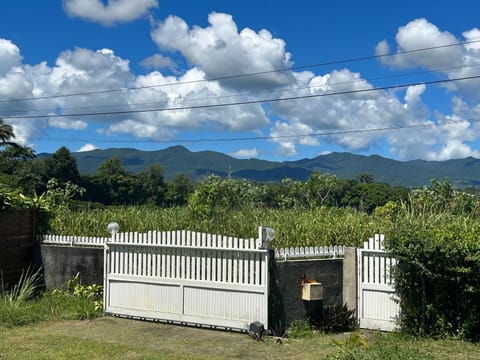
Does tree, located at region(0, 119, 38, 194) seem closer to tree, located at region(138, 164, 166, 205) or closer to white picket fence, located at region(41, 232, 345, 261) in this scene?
tree, located at region(138, 164, 166, 205)

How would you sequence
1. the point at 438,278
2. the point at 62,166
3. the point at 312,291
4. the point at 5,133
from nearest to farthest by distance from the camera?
the point at 438,278 < the point at 312,291 < the point at 5,133 < the point at 62,166

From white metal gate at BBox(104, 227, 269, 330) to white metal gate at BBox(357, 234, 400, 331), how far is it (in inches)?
Result: 64.5

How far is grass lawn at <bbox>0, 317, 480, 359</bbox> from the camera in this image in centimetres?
643

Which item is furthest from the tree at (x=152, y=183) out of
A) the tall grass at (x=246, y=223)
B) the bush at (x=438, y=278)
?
the bush at (x=438, y=278)

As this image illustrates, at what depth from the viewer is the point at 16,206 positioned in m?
10.3

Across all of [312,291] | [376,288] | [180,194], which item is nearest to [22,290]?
[312,291]

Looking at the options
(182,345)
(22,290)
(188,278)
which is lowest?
(182,345)

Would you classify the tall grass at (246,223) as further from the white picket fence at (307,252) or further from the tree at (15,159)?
the tree at (15,159)

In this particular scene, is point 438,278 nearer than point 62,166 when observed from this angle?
Yes

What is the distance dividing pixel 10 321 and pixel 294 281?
4512 millimetres

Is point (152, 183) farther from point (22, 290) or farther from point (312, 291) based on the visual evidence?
point (312, 291)

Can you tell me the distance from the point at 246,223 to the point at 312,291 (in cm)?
293

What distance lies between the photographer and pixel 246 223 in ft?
34.9

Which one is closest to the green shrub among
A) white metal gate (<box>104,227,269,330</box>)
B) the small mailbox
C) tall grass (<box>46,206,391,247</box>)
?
the small mailbox
